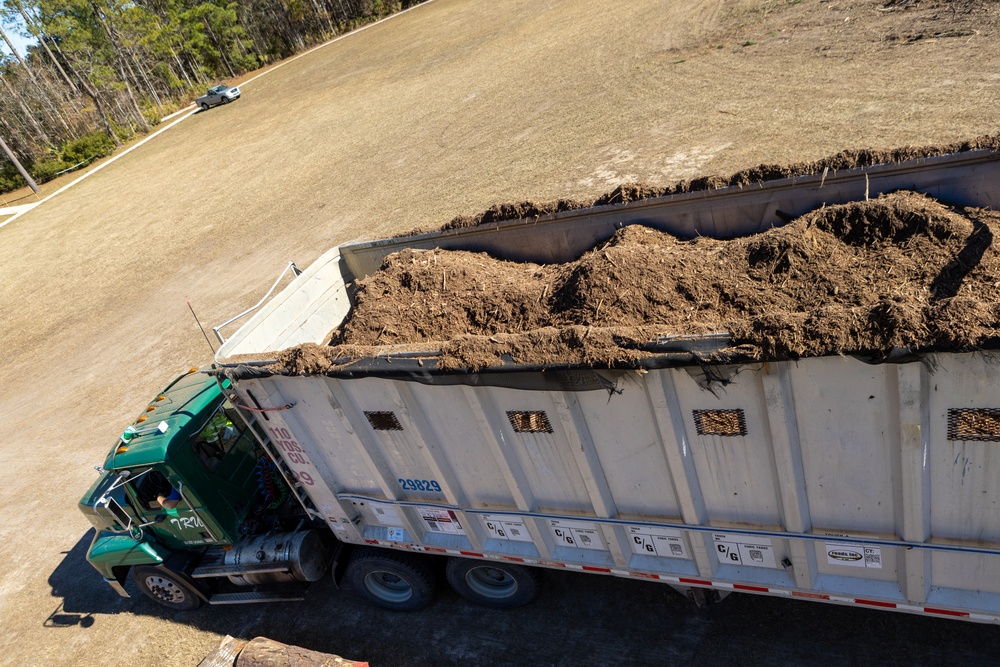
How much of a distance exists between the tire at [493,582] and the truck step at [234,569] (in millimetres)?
1720

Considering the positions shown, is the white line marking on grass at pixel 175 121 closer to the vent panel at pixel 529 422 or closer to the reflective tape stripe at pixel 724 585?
the reflective tape stripe at pixel 724 585

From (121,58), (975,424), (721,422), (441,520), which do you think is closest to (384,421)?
(441,520)

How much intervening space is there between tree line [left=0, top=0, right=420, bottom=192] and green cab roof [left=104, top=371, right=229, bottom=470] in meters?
37.4

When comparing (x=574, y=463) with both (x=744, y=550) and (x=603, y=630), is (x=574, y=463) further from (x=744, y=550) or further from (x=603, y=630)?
(x=603, y=630)

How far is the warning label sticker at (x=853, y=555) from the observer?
3.76 metres

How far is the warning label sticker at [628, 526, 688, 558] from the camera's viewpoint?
441 centimetres

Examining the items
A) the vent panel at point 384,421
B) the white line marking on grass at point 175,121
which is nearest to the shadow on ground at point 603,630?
the vent panel at point 384,421

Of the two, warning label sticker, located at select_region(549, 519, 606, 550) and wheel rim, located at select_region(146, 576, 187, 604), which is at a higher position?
warning label sticker, located at select_region(549, 519, 606, 550)

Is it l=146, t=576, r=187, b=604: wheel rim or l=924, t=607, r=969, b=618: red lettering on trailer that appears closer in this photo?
l=924, t=607, r=969, b=618: red lettering on trailer

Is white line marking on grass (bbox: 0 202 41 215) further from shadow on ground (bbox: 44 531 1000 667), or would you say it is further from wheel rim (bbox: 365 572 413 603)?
wheel rim (bbox: 365 572 413 603)

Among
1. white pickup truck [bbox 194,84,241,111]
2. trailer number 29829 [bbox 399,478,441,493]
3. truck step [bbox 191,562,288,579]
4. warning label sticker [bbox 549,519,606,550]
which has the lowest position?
truck step [bbox 191,562,288,579]

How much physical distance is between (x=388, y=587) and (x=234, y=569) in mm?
1557

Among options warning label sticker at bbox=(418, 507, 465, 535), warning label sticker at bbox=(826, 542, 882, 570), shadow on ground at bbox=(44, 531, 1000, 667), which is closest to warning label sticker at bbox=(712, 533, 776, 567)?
warning label sticker at bbox=(826, 542, 882, 570)

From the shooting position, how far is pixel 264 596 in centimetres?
664
